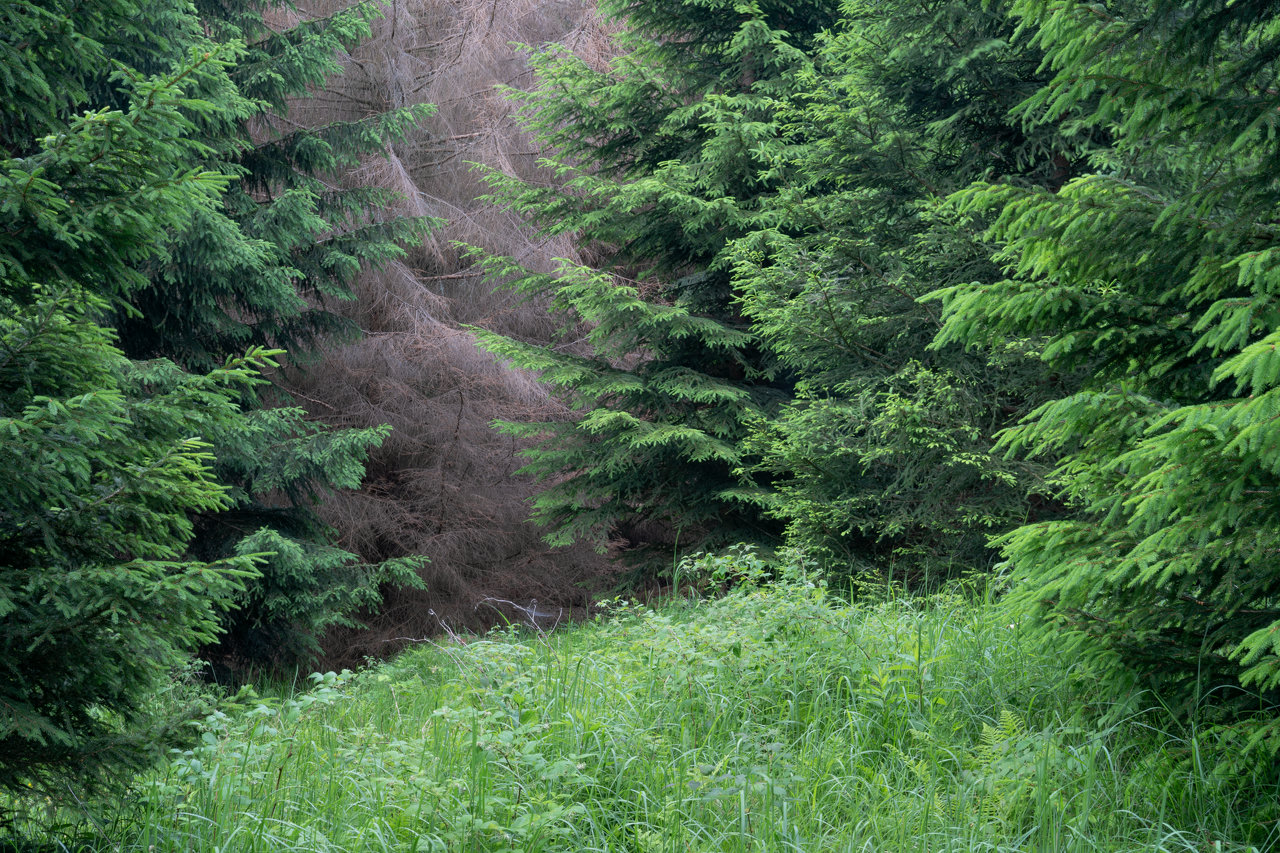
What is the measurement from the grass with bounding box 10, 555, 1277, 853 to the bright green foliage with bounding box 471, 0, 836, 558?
4882mm

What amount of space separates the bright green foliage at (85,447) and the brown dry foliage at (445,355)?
873 cm

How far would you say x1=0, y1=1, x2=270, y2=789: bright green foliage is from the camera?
90.5 inches

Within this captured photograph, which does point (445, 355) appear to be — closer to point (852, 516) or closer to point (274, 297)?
point (274, 297)

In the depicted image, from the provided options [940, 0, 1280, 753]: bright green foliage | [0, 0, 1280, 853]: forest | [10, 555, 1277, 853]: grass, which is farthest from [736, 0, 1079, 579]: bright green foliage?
[940, 0, 1280, 753]: bright green foliage

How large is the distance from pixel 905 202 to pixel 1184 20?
3.92 metres

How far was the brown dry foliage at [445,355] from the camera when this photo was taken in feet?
37.8

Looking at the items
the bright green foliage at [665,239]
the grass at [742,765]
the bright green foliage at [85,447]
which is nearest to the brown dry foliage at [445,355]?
the bright green foliage at [665,239]

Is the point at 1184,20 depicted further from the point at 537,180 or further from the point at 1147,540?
the point at 537,180

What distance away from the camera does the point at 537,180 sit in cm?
1316

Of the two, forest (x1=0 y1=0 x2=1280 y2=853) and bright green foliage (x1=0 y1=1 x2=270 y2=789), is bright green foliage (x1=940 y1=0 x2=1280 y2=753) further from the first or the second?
bright green foliage (x1=0 y1=1 x2=270 y2=789)

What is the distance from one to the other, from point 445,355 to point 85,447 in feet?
31.0

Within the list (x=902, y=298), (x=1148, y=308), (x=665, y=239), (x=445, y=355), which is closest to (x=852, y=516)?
(x=902, y=298)

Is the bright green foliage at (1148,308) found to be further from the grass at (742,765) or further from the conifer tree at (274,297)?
the conifer tree at (274,297)

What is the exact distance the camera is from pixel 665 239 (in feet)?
31.7
